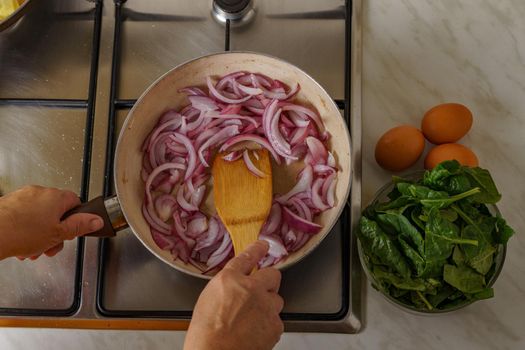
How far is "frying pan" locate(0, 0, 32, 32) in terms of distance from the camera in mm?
1074

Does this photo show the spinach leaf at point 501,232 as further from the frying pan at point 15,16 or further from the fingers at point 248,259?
the frying pan at point 15,16

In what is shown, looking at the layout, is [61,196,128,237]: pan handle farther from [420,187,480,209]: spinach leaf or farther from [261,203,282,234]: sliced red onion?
[420,187,480,209]: spinach leaf

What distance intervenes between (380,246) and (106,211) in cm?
43

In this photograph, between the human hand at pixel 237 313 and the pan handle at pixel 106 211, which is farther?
the pan handle at pixel 106 211

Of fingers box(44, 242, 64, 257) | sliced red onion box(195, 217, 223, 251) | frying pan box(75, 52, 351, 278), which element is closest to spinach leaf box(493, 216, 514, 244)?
frying pan box(75, 52, 351, 278)

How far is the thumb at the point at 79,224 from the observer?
896 millimetres

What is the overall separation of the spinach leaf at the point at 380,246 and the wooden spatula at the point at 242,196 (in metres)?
0.16

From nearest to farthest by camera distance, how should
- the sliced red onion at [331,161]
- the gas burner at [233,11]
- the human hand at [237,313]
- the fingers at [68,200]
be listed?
the human hand at [237,313] < the fingers at [68,200] < the sliced red onion at [331,161] < the gas burner at [233,11]

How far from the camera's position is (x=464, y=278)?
0.88 m

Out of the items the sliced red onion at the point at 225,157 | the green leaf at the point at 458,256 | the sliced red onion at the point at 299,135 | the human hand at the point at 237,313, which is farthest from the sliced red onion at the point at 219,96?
the green leaf at the point at 458,256

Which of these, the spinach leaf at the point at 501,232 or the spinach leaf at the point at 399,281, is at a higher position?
the spinach leaf at the point at 501,232

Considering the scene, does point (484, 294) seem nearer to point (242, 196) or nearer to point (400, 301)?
point (400, 301)

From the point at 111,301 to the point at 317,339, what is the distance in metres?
0.37

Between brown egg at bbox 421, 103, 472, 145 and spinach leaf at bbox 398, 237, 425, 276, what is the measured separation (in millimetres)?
234
